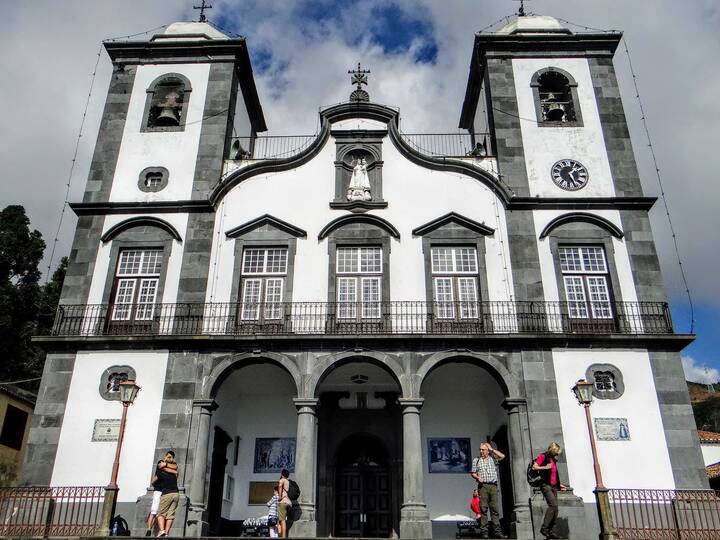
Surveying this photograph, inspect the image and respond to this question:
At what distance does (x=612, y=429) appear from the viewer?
46.4 feet

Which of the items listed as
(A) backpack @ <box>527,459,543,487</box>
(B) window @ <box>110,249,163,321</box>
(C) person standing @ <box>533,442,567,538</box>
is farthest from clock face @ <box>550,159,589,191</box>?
(B) window @ <box>110,249,163,321</box>

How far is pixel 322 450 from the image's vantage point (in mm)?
16328

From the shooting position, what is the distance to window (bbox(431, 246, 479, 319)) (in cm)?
1569

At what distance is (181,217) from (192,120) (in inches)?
123

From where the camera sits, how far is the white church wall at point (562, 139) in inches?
672

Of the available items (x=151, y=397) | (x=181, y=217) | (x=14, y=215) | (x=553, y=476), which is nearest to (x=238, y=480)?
(x=151, y=397)

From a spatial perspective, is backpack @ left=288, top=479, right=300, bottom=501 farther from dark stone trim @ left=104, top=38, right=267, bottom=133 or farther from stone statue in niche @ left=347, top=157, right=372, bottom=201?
dark stone trim @ left=104, top=38, right=267, bottom=133

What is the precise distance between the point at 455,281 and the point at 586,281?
311 cm

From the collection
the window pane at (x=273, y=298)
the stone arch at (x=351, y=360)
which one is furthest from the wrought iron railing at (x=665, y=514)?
the window pane at (x=273, y=298)

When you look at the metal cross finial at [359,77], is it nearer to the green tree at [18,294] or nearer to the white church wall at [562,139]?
the white church wall at [562,139]

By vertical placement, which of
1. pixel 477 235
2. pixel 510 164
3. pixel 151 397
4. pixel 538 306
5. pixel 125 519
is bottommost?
pixel 125 519

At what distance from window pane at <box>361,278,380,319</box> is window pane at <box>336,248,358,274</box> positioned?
0.44 meters

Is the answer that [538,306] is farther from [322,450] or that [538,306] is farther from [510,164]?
[322,450]

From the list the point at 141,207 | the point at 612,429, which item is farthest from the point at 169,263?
the point at 612,429
